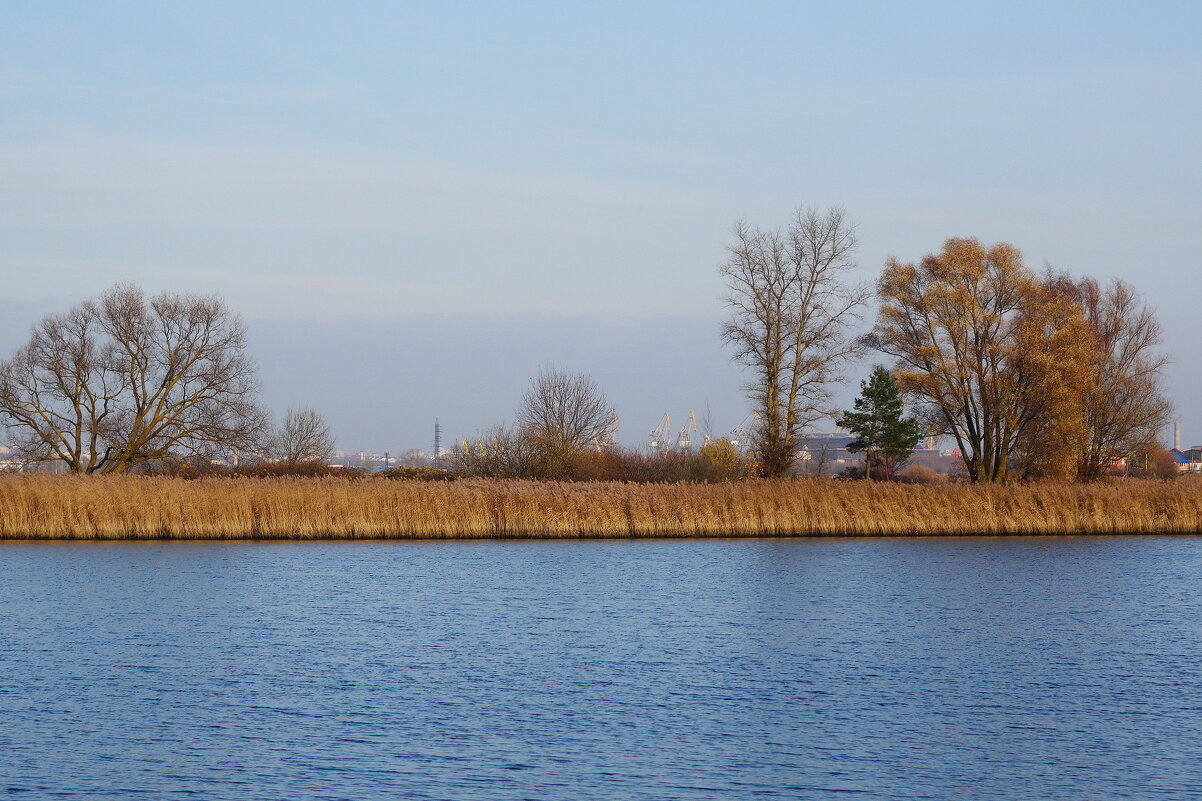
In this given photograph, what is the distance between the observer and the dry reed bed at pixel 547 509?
31.4 meters

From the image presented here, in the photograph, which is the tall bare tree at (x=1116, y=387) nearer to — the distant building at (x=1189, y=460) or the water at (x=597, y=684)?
the water at (x=597, y=684)

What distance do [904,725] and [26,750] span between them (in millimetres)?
7822

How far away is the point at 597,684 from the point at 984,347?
39535mm

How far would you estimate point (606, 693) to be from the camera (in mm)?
13070

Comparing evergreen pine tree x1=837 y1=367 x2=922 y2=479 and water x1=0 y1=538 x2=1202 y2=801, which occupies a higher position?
evergreen pine tree x1=837 y1=367 x2=922 y2=479

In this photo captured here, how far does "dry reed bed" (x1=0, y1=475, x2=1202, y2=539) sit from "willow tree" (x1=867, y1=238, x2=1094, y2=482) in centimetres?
1279

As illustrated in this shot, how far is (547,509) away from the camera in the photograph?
32469mm

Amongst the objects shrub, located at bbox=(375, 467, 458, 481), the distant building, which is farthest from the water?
the distant building

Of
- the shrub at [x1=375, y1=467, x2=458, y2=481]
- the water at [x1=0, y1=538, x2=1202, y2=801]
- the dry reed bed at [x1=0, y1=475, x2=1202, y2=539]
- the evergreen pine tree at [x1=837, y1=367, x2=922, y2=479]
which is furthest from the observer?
the evergreen pine tree at [x1=837, y1=367, x2=922, y2=479]

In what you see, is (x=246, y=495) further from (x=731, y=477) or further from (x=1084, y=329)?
(x=1084, y=329)

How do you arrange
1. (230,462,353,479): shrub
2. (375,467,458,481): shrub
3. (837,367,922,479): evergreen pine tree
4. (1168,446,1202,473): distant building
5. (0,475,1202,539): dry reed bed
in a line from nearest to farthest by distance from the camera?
(0,475,1202,539): dry reed bed
(375,467,458,481): shrub
(230,462,353,479): shrub
(837,367,922,479): evergreen pine tree
(1168,446,1202,473): distant building

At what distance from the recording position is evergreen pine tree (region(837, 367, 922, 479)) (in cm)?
6725

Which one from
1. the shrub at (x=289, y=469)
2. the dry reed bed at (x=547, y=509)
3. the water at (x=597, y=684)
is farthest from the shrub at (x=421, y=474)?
the water at (x=597, y=684)

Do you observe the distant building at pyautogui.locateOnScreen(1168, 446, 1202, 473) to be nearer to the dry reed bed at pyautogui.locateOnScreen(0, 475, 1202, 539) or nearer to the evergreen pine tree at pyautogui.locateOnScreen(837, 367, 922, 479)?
the evergreen pine tree at pyautogui.locateOnScreen(837, 367, 922, 479)
